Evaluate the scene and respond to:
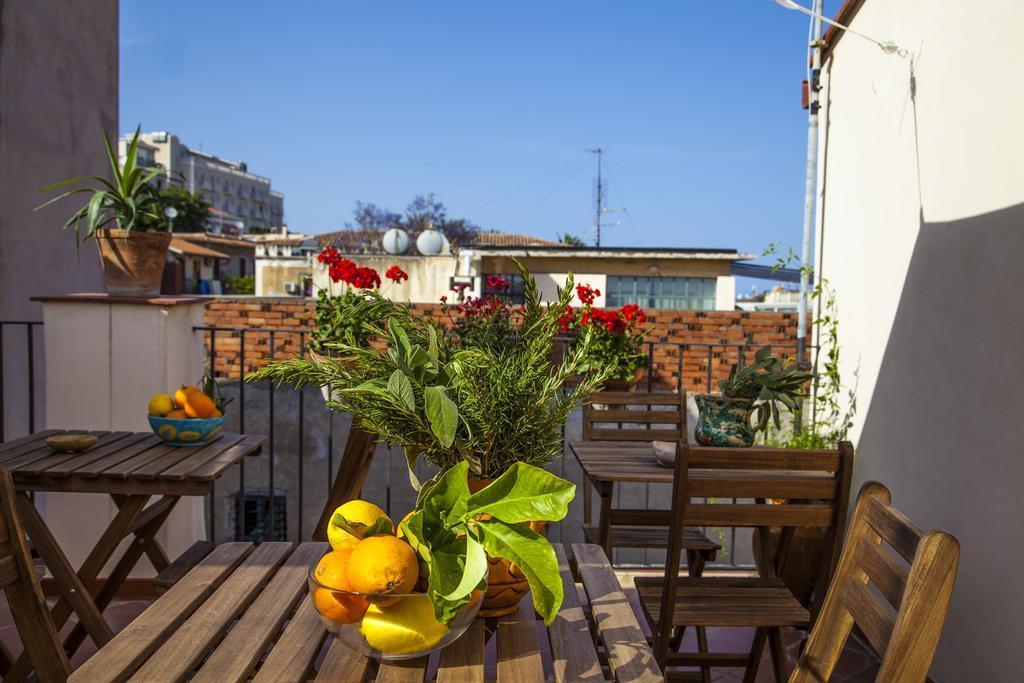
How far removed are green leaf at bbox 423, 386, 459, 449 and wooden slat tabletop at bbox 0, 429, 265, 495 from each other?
135cm

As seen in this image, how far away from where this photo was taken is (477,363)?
3.92 ft

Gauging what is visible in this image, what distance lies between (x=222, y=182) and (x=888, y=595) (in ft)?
233

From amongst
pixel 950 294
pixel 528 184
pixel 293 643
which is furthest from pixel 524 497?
pixel 528 184

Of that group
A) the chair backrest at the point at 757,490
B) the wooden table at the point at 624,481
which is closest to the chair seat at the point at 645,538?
the wooden table at the point at 624,481

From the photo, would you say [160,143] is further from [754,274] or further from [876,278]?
[876,278]

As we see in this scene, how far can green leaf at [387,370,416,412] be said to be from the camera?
1.11 metres

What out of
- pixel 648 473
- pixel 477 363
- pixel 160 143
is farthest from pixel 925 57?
pixel 160 143

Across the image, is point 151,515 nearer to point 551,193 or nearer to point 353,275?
point 353,275

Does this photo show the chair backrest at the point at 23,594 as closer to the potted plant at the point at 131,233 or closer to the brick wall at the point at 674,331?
the potted plant at the point at 131,233

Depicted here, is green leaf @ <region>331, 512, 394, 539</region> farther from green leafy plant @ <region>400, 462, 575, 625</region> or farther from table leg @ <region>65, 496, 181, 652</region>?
table leg @ <region>65, 496, 181, 652</region>

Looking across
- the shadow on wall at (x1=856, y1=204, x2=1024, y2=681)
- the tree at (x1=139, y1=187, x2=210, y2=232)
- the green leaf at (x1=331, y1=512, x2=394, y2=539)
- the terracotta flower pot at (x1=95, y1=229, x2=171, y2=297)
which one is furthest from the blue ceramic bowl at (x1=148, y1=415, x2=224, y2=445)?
the tree at (x1=139, y1=187, x2=210, y2=232)

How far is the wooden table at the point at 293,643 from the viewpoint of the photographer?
1.07 meters

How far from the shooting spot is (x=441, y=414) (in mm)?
1081

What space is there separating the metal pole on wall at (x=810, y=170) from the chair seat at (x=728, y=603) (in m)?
2.95
